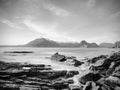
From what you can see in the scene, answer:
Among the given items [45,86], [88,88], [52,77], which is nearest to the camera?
[88,88]

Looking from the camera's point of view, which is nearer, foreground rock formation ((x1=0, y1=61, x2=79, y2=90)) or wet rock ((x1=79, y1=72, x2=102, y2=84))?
foreground rock formation ((x1=0, y1=61, x2=79, y2=90))

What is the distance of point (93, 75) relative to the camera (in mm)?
11109

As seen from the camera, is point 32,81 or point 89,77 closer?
point 89,77

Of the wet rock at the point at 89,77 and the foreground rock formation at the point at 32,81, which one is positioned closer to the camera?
the foreground rock formation at the point at 32,81

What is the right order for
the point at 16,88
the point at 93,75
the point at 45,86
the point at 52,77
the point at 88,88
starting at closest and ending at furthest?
the point at 88,88
the point at 16,88
the point at 45,86
the point at 93,75
the point at 52,77

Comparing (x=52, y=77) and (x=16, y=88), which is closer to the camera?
(x=16, y=88)

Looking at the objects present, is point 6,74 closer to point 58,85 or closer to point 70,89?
point 58,85

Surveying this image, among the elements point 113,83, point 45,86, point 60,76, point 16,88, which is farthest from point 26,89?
point 113,83

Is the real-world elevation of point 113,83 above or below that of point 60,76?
above

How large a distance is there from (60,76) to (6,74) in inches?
343

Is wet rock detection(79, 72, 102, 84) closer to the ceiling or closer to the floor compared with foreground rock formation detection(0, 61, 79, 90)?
closer to the ceiling

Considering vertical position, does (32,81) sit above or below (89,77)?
below

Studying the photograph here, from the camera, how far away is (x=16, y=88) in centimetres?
934

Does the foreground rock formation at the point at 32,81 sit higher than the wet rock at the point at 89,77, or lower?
lower
